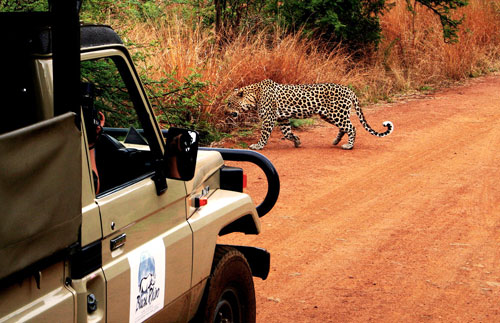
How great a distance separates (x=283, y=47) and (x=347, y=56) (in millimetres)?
3196

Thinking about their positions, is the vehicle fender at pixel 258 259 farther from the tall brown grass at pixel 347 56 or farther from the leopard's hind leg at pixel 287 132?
the leopard's hind leg at pixel 287 132

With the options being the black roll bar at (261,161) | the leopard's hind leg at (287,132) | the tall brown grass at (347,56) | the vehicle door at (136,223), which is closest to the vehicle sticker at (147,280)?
the vehicle door at (136,223)

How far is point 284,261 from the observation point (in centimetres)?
579

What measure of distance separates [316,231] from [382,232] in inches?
24.7

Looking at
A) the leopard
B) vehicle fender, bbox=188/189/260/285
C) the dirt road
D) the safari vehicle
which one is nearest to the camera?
the safari vehicle

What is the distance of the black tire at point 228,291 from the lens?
3.43 metres

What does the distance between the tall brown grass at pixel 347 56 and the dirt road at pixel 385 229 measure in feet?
5.05

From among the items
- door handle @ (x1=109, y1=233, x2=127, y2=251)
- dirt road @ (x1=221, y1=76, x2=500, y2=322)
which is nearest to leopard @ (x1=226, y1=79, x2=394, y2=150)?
dirt road @ (x1=221, y1=76, x2=500, y2=322)

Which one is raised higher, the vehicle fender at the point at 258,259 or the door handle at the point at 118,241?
the door handle at the point at 118,241

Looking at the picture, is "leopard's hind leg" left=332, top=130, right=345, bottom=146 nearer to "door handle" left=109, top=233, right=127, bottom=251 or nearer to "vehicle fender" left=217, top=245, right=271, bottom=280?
"vehicle fender" left=217, top=245, right=271, bottom=280

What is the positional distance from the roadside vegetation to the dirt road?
1.46 m

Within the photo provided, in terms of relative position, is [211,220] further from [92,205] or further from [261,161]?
[92,205]

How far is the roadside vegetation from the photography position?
10238 millimetres

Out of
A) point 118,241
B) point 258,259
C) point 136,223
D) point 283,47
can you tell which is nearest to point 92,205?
point 118,241
